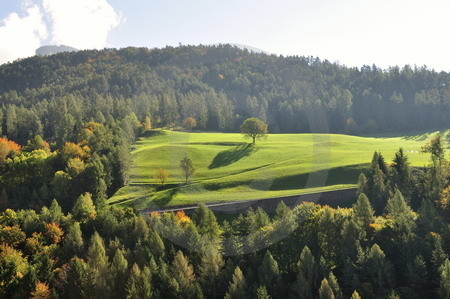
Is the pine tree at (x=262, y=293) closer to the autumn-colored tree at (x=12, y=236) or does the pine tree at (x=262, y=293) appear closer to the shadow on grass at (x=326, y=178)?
the shadow on grass at (x=326, y=178)

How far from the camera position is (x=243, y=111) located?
174 m

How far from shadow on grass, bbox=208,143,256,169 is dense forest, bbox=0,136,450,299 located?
35.6 m

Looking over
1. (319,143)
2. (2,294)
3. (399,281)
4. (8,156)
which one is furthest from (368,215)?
(8,156)

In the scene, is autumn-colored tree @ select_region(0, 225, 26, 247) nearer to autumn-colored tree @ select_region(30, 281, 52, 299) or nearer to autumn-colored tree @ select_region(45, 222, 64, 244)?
autumn-colored tree @ select_region(45, 222, 64, 244)

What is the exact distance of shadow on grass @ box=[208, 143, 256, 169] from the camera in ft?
310

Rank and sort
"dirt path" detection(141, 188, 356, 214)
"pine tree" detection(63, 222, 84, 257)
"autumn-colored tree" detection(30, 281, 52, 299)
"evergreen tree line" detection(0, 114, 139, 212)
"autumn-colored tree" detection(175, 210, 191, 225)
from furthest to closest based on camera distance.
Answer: "evergreen tree line" detection(0, 114, 139, 212)
"dirt path" detection(141, 188, 356, 214)
"autumn-colored tree" detection(175, 210, 191, 225)
"pine tree" detection(63, 222, 84, 257)
"autumn-colored tree" detection(30, 281, 52, 299)

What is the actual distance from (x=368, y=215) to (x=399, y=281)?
9.89m

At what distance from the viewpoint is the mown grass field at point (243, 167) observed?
73.6 metres

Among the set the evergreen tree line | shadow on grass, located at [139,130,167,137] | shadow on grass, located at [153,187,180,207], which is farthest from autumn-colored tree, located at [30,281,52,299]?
shadow on grass, located at [139,130,167,137]

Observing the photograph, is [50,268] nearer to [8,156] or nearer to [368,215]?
[368,215]

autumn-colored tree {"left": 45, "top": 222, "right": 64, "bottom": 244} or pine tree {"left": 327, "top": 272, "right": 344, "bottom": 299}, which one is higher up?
autumn-colored tree {"left": 45, "top": 222, "right": 64, "bottom": 244}

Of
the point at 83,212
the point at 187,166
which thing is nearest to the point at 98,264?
the point at 83,212

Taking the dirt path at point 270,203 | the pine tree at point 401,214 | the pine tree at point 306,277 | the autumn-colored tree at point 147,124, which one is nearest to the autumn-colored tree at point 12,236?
the dirt path at point 270,203

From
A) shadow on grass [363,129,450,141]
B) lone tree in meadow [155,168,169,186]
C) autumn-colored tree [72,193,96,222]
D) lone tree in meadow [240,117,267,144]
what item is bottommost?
autumn-colored tree [72,193,96,222]
